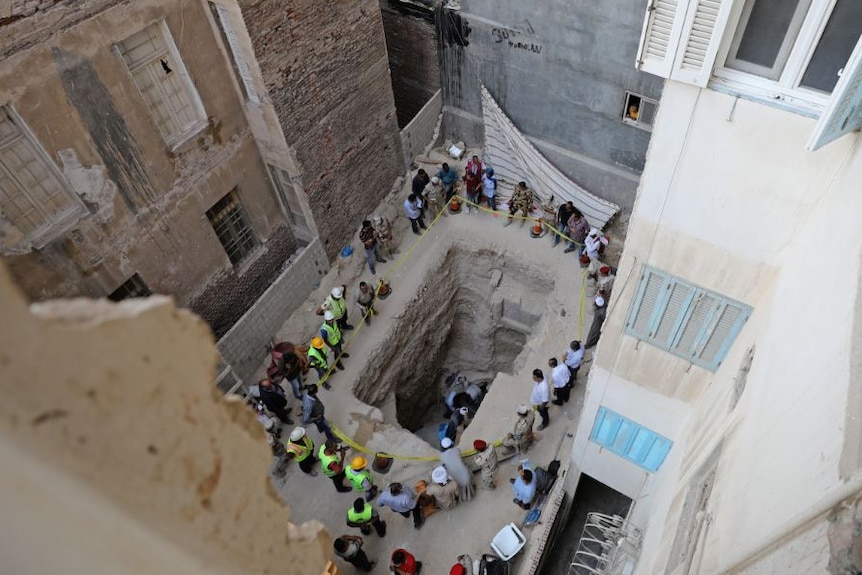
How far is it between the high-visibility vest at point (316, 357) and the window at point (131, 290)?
3.09 meters

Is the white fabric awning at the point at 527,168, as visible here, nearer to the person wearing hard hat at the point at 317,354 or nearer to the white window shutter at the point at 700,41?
the person wearing hard hat at the point at 317,354

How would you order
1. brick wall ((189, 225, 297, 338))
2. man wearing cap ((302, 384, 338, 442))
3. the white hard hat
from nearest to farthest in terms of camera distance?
the white hard hat, man wearing cap ((302, 384, 338, 442)), brick wall ((189, 225, 297, 338))

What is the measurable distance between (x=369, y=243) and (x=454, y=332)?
3843mm

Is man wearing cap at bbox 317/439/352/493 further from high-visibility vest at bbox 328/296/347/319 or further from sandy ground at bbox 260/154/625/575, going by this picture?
A: high-visibility vest at bbox 328/296/347/319

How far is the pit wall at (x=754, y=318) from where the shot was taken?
3279 millimetres

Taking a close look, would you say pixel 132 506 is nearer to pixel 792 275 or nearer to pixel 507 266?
pixel 792 275

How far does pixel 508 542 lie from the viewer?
9.55 meters

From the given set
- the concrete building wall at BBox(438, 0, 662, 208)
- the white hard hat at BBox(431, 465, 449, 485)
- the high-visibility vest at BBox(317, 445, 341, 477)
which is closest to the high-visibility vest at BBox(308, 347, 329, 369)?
the high-visibility vest at BBox(317, 445, 341, 477)

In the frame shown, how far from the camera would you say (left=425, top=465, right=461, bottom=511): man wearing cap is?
9.77m

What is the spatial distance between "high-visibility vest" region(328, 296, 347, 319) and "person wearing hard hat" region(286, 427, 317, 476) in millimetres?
2615

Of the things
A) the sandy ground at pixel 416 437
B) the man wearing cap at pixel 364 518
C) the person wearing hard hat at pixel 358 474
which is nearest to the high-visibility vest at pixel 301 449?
the sandy ground at pixel 416 437

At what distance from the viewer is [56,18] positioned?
306 inches

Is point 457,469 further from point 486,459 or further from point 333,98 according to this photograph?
point 333,98

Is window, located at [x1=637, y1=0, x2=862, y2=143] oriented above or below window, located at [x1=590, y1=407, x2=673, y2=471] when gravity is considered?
above
